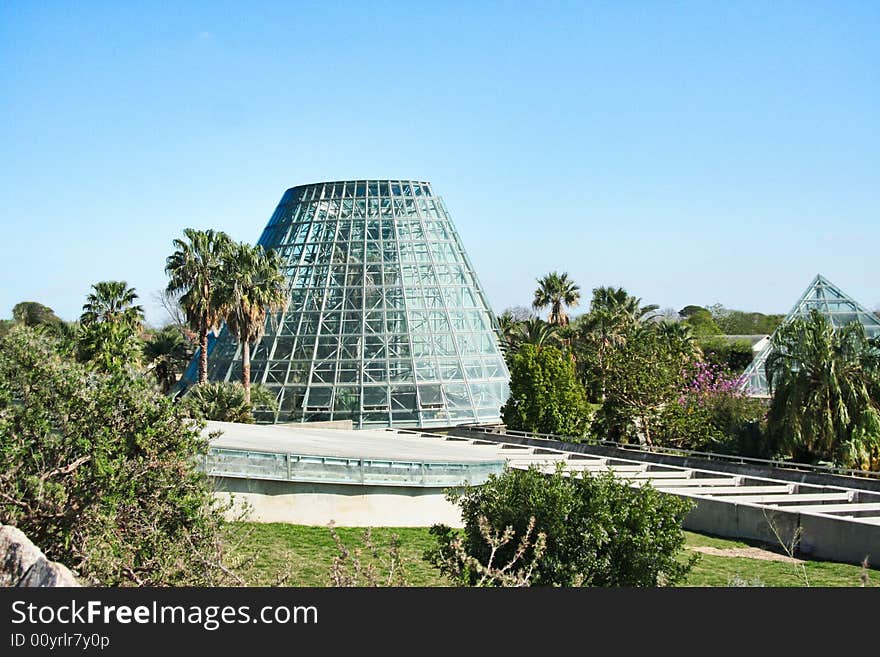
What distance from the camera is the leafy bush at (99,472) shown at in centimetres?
1012

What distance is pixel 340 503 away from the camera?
755 inches

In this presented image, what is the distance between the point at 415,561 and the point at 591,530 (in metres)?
5.14

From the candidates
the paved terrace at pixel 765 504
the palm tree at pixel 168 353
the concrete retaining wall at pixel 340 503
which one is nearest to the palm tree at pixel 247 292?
the palm tree at pixel 168 353

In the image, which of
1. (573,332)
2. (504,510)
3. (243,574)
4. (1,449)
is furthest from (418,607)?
(573,332)

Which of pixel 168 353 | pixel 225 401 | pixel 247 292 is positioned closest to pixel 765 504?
pixel 225 401

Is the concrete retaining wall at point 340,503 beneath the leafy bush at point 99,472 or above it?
beneath

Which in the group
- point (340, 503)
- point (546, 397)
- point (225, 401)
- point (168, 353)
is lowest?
point (340, 503)

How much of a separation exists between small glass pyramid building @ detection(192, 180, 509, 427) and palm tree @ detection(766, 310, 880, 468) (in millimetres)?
16339

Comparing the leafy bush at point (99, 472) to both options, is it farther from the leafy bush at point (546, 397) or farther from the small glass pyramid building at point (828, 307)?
the small glass pyramid building at point (828, 307)

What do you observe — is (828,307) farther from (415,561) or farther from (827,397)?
(415,561)

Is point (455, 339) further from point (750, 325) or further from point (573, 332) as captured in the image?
point (750, 325)

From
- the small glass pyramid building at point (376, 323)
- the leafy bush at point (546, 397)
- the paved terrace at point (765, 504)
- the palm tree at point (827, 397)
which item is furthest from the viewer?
the small glass pyramid building at point (376, 323)

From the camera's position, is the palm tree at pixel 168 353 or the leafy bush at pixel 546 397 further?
the palm tree at pixel 168 353

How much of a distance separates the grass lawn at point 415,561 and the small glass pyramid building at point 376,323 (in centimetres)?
2199
